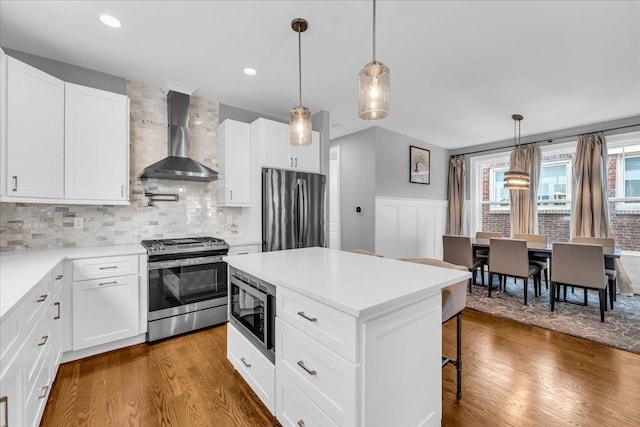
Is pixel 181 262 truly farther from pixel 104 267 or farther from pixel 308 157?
pixel 308 157

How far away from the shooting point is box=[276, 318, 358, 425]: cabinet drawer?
3.81 ft

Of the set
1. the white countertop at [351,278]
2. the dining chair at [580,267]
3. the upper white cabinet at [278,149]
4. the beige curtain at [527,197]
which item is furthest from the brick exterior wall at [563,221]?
the white countertop at [351,278]

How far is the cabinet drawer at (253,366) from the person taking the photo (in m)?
1.68

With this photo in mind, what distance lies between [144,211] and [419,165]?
4.69 meters

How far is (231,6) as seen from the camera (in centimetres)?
199

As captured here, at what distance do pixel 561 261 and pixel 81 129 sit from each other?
17.2 feet

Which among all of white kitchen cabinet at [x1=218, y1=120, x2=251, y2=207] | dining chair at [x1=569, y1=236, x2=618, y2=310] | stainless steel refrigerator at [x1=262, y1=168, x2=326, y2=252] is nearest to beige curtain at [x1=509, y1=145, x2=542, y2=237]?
dining chair at [x1=569, y1=236, x2=618, y2=310]

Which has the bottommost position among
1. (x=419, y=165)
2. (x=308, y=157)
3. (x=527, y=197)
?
(x=527, y=197)

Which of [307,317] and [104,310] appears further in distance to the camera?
[104,310]

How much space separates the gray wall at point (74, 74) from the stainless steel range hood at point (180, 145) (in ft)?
1.61

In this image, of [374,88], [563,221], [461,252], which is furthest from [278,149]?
[563,221]

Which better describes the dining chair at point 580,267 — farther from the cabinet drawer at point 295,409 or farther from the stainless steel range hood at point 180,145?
the stainless steel range hood at point 180,145

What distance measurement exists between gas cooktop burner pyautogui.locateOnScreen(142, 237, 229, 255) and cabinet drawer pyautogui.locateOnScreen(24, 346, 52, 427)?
1087mm

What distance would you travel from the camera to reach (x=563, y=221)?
16.5ft
